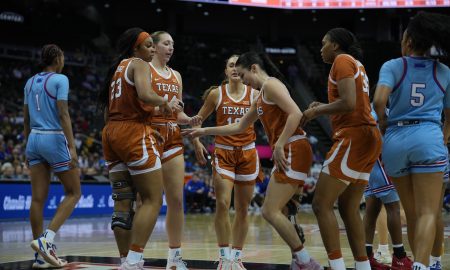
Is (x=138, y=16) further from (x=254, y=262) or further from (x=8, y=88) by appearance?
(x=254, y=262)

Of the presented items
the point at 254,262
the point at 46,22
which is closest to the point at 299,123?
the point at 254,262

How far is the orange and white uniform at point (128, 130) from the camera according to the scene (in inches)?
218

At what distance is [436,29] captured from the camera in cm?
495

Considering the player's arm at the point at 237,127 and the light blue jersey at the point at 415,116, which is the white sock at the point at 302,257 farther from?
the player's arm at the point at 237,127

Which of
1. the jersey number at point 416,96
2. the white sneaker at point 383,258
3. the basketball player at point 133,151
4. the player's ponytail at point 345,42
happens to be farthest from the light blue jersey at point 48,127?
the jersey number at point 416,96

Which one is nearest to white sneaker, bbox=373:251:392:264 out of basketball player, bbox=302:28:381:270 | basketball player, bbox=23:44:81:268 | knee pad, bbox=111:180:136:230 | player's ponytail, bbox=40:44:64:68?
basketball player, bbox=302:28:381:270

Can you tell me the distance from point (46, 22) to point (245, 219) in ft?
75.7

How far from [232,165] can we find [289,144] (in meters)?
1.30

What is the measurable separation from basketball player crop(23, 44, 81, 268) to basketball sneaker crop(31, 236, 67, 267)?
10.8 inches

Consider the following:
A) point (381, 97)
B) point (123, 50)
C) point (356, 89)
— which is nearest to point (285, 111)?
point (356, 89)

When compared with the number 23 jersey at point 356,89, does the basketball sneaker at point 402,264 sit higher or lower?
lower

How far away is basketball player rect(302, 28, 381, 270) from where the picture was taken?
5227 millimetres

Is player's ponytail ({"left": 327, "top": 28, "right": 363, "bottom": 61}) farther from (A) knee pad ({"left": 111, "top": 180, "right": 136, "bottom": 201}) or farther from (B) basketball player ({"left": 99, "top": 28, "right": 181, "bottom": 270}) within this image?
Result: (A) knee pad ({"left": 111, "top": 180, "right": 136, "bottom": 201})

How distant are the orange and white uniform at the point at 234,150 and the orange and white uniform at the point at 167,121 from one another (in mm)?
563
